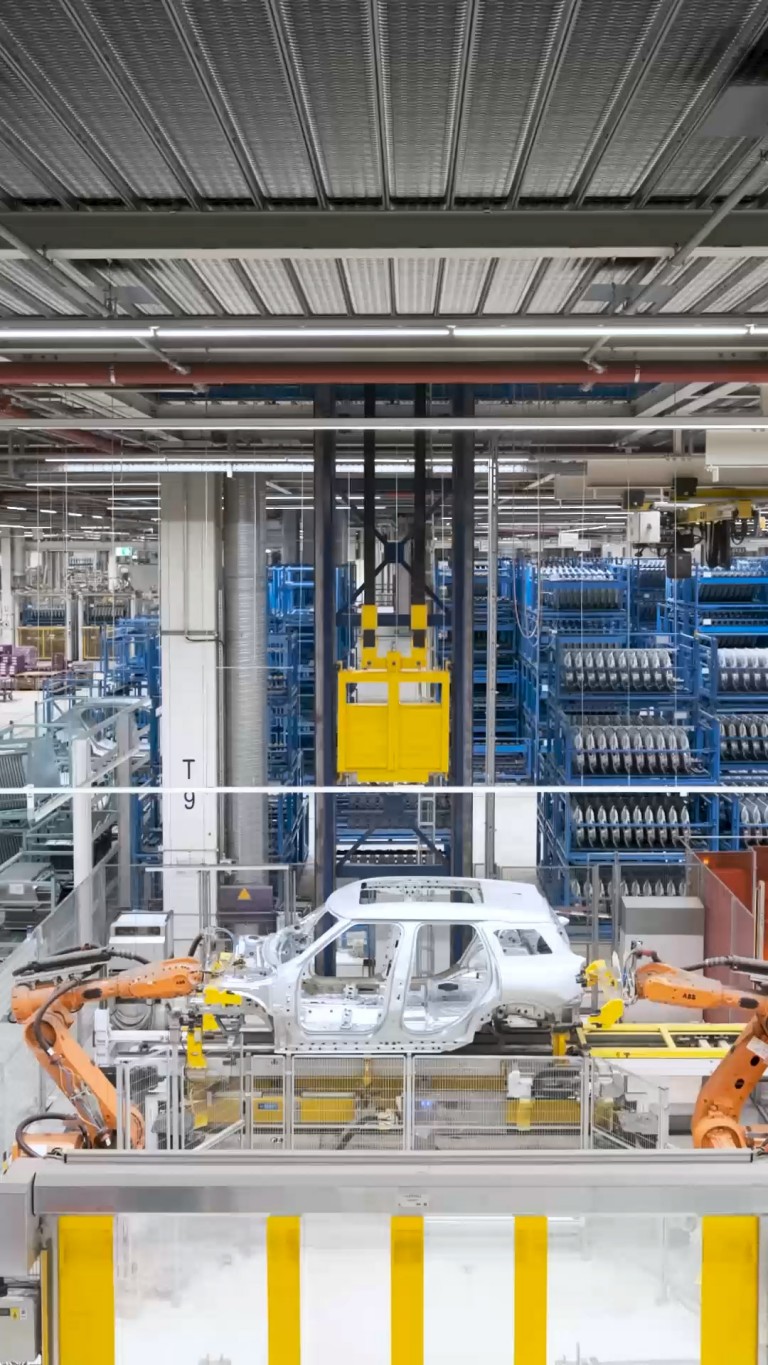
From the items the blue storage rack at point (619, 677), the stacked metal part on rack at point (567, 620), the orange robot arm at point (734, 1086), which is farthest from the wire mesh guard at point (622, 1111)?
the stacked metal part on rack at point (567, 620)

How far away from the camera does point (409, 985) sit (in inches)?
305

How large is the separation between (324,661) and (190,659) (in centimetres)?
210

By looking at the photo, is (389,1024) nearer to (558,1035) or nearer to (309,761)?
(558,1035)

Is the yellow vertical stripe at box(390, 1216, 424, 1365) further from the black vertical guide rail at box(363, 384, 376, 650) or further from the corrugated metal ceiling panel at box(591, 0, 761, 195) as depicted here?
the black vertical guide rail at box(363, 384, 376, 650)

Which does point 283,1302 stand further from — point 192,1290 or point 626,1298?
point 626,1298

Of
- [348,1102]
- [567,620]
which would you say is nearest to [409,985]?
[348,1102]

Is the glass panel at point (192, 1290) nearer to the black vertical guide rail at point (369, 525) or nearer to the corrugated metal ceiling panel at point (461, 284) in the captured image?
the corrugated metal ceiling panel at point (461, 284)

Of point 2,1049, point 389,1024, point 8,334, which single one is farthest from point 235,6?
point 2,1049

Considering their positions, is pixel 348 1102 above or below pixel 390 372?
below

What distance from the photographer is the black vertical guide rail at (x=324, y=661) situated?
30.8ft

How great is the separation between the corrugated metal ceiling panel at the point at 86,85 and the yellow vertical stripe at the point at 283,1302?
123 inches

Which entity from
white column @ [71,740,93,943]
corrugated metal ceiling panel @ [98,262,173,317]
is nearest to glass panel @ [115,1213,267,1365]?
corrugated metal ceiling panel @ [98,262,173,317]

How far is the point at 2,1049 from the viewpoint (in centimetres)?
763

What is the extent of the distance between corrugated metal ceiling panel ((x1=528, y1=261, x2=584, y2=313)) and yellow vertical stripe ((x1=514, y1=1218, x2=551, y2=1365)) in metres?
4.53
